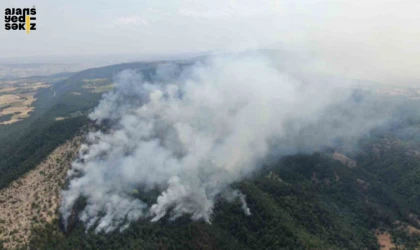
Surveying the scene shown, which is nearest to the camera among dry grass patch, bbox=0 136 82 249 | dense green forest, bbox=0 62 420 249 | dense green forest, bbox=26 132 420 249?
dry grass patch, bbox=0 136 82 249

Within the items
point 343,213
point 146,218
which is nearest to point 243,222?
point 146,218

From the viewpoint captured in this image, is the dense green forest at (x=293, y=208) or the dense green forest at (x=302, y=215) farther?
the dense green forest at (x=293, y=208)

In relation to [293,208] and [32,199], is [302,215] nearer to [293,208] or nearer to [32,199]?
[293,208]

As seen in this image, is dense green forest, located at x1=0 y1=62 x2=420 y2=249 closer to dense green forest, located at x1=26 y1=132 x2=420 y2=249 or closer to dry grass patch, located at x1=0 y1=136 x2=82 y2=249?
dense green forest, located at x1=26 y1=132 x2=420 y2=249

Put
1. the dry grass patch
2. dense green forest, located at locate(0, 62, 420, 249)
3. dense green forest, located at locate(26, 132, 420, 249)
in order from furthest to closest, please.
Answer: dense green forest, located at locate(0, 62, 420, 249), dense green forest, located at locate(26, 132, 420, 249), the dry grass patch

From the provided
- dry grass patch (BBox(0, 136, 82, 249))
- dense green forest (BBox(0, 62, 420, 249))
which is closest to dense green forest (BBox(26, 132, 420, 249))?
dense green forest (BBox(0, 62, 420, 249))

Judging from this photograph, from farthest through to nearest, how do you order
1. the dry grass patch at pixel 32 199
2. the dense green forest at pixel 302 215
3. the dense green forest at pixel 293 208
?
the dense green forest at pixel 293 208 → the dense green forest at pixel 302 215 → the dry grass patch at pixel 32 199

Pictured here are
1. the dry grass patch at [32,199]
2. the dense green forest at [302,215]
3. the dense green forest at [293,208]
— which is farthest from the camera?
the dense green forest at [293,208]

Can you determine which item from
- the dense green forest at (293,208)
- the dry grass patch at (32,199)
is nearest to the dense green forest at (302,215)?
the dense green forest at (293,208)

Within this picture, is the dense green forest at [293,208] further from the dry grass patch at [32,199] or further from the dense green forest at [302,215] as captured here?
the dry grass patch at [32,199]

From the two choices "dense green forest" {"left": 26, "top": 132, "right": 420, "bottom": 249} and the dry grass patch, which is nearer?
the dry grass patch

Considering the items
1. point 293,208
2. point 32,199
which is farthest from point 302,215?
point 32,199
